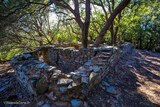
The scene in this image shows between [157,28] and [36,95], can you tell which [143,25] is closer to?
[157,28]

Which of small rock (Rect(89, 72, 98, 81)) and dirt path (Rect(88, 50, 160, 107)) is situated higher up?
small rock (Rect(89, 72, 98, 81))

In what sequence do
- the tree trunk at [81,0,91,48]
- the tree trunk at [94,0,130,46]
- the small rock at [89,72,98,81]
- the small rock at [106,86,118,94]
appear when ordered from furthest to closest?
the tree trunk at [81,0,91,48], the tree trunk at [94,0,130,46], the small rock at [106,86,118,94], the small rock at [89,72,98,81]

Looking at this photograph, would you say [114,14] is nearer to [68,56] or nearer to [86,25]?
[86,25]

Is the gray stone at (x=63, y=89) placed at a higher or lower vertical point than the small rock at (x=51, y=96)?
higher

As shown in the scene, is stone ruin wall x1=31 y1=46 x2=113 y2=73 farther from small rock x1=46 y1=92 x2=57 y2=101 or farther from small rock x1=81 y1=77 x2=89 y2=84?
small rock x1=46 y1=92 x2=57 y2=101

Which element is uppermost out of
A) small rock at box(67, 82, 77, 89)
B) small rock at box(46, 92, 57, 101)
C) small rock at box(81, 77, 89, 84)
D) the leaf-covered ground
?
small rock at box(81, 77, 89, 84)

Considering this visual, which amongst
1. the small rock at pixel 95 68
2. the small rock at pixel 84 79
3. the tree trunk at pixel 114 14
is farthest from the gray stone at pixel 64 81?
the tree trunk at pixel 114 14

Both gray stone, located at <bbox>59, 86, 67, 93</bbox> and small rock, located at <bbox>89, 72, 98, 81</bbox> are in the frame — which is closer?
gray stone, located at <bbox>59, 86, 67, 93</bbox>

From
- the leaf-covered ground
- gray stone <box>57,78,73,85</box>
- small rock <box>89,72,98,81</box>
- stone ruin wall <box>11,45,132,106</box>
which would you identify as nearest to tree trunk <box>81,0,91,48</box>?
stone ruin wall <box>11,45,132,106</box>

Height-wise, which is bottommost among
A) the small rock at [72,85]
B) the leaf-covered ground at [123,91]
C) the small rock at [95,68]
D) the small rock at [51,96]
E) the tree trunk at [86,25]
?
the leaf-covered ground at [123,91]

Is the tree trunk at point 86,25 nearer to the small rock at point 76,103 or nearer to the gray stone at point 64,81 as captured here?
the gray stone at point 64,81

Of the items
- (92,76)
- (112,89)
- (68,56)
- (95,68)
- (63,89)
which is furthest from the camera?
(68,56)

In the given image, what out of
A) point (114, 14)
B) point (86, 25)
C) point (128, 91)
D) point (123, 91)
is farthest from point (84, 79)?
point (86, 25)

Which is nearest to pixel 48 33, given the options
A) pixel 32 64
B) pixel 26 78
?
pixel 32 64
